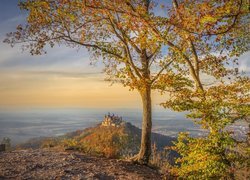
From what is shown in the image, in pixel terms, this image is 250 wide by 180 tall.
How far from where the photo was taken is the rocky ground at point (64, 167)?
349 inches

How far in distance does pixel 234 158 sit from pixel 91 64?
842 cm

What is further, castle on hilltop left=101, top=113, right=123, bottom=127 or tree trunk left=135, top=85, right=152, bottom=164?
castle on hilltop left=101, top=113, right=123, bottom=127

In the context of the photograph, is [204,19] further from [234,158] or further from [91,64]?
[91,64]

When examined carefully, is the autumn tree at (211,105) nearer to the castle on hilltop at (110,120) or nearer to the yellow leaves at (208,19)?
the yellow leaves at (208,19)

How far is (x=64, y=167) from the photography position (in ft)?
32.0

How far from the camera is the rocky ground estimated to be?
886 cm

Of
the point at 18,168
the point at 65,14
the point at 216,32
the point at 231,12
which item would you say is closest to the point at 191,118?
the point at 216,32

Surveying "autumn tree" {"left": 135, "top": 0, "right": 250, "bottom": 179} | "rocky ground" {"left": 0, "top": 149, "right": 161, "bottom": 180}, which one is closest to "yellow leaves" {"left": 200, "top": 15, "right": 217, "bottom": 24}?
"autumn tree" {"left": 135, "top": 0, "right": 250, "bottom": 179}

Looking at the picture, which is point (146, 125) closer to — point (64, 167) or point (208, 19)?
point (64, 167)

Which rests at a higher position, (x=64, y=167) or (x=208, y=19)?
(x=208, y=19)

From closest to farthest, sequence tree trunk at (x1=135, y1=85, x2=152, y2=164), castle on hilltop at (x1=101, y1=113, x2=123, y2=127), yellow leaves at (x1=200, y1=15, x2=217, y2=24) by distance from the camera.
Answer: yellow leaves at (x1=200, y1=15, x2=217, y2=24)
tree trunk at (x1=135, y1=85, x2=152, y2=164)
castle on hilltop at (x1=101, y1=113, x2=123, y2=127)

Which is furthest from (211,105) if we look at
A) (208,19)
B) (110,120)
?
(110,120)

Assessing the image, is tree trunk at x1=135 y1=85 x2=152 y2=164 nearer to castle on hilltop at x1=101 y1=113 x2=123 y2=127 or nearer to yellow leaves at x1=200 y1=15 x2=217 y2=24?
yellow leaves at x1=200 y1=15 x2=217 y2=24

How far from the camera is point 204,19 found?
6660 millimetres
